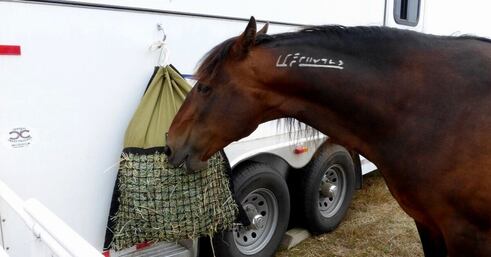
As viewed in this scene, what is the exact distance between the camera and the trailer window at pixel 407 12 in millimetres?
4496

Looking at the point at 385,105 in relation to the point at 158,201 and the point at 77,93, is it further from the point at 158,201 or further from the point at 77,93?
the point at 77,93

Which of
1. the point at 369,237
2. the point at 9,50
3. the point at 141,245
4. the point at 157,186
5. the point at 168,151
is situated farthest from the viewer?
the point at 369,237

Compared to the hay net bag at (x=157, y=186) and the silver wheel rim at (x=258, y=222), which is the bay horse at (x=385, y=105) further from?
the silver wheel rim at (x=258, y=222)

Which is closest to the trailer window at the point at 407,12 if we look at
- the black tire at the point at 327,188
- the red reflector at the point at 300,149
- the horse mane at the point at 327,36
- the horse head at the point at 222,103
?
the black tire at the point at 327,188

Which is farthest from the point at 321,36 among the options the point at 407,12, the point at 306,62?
the point at 407,12

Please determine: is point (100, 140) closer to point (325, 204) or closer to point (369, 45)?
point (369, 45)

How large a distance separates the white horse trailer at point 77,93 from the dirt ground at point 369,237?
1.38 m

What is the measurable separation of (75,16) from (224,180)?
1264 millimetres

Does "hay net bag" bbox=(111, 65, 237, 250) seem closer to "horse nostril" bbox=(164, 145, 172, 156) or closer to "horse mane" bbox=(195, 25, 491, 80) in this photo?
"horse nostril" bbox=(164, 145, 172, 156)

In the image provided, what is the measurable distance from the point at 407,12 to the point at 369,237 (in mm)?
2340

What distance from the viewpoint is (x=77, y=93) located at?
236 centimetres

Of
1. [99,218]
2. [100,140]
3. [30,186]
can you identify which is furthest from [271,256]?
[30,186]

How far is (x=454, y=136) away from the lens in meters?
1.86

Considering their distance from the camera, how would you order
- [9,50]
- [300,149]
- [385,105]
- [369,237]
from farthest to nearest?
[369,237] < [300,149] < [9,50] < [385,105]
